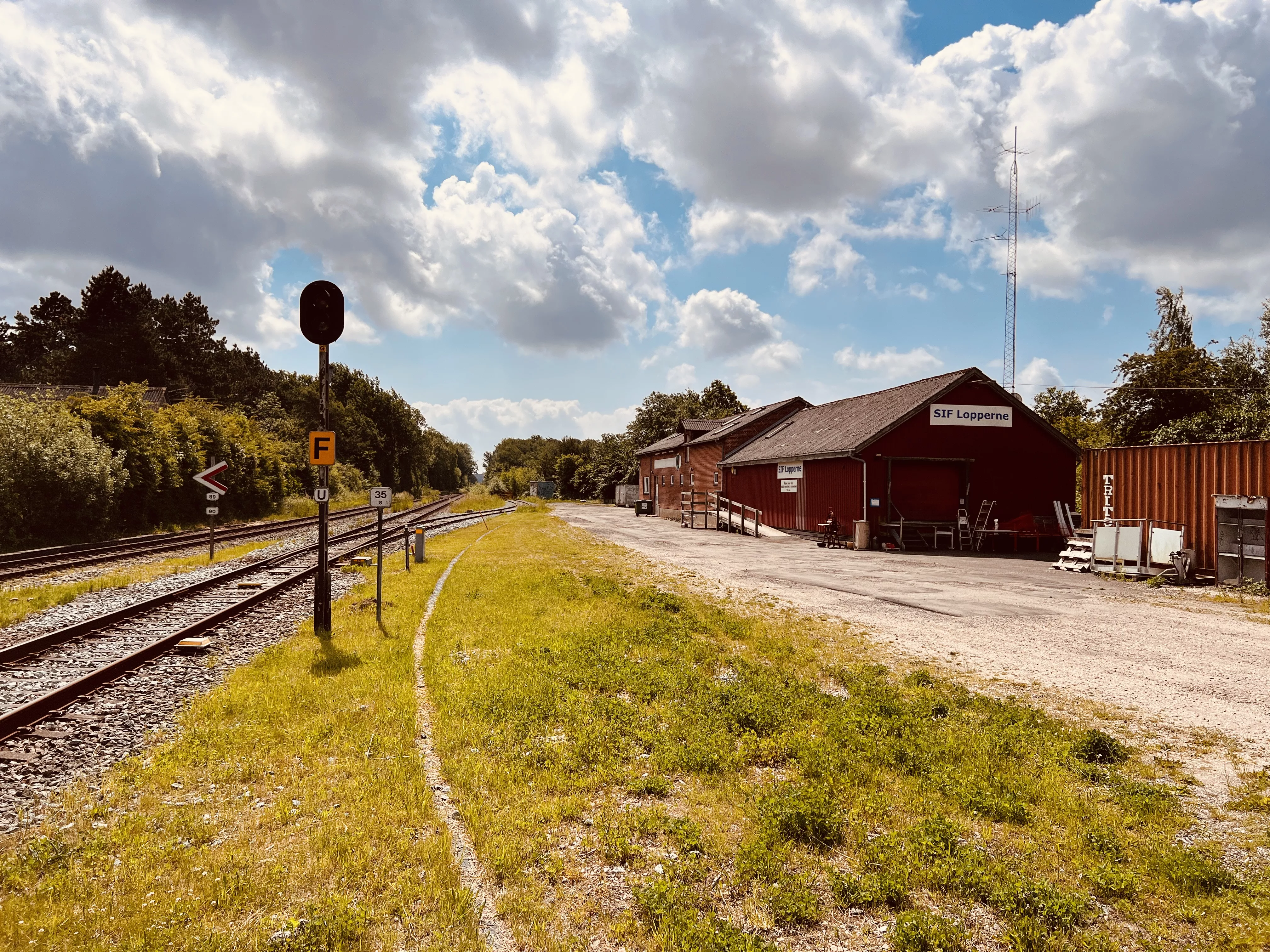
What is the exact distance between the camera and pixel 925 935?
10.7ft

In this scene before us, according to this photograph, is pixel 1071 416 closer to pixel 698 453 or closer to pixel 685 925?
pixel 698 453

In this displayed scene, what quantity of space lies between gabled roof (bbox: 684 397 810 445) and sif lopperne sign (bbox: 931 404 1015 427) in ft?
46.9

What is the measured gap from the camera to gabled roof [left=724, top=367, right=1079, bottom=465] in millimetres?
25469

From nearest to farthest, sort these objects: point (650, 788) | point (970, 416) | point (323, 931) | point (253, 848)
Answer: point (323, 931)
point (253, 848)
point (650, 788)
point (970, 416)

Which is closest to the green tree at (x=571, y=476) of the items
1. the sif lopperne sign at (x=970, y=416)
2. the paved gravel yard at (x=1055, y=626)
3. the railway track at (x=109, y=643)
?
the sif lopperne sign at (x=970, y=416)

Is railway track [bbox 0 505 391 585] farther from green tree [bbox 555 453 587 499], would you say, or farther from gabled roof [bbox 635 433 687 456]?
green tree [bbox 555 453 587 499]

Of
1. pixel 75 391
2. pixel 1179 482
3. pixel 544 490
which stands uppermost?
pixel 75 391

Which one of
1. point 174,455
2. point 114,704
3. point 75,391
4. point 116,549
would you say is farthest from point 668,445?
point 75,391

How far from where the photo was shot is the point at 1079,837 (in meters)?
4.18

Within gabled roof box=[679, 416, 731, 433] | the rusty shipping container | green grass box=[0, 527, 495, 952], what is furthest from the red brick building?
green grass box=[0, 527, 495, 952]

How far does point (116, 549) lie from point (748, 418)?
31.4 meters

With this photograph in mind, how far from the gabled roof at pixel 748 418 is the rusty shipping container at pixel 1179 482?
21166mm

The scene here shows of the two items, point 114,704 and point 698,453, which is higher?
point 698,453

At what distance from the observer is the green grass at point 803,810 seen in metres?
3.44
